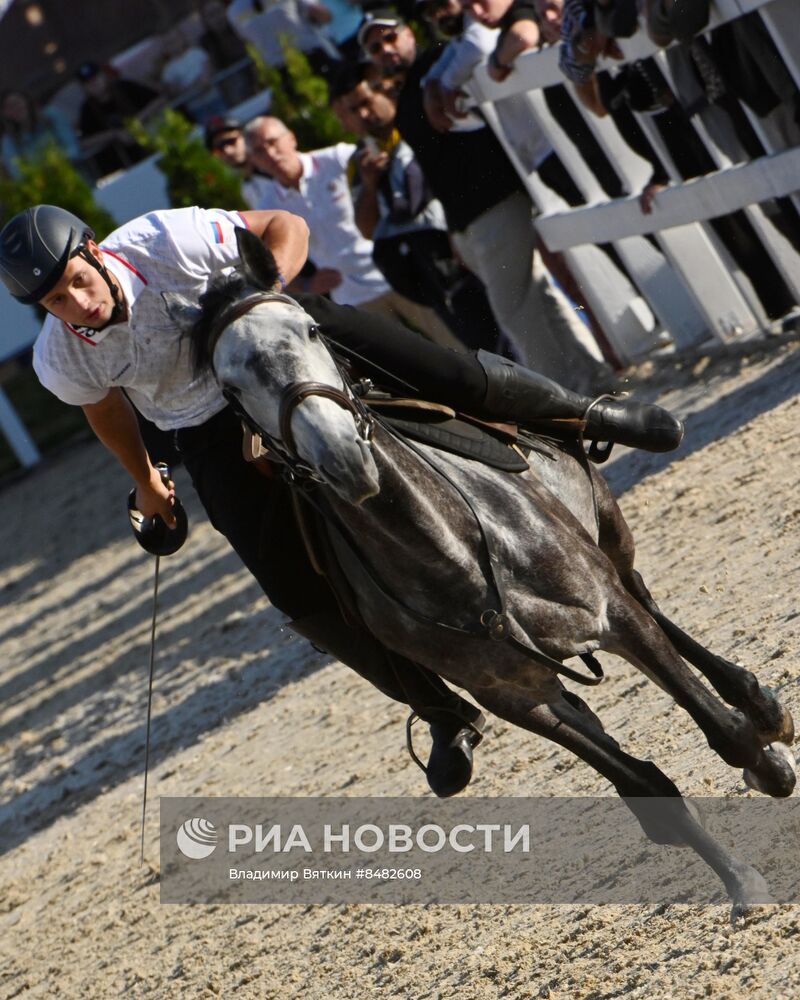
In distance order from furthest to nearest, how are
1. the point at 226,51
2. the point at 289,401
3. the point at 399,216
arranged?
the point at 226,51, the point at 399,216, the point at 289,401

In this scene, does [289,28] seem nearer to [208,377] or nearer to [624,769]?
[208,377]

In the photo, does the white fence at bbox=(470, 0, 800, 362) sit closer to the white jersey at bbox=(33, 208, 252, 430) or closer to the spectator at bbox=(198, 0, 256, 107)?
the white jersey at bbox=(33, 208, 252, 430)

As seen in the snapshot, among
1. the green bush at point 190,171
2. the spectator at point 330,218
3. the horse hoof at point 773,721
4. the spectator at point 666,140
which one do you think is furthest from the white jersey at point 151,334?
the green bush at point 190,171

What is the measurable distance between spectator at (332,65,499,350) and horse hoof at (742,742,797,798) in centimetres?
527

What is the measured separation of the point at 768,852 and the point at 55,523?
1288cm

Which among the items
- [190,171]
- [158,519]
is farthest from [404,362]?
[190,171]

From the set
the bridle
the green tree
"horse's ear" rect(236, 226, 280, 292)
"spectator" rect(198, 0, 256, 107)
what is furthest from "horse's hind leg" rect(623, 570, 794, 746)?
"spectator" rect(198, 0, 256, 107)

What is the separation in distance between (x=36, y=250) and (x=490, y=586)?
5.16 ft

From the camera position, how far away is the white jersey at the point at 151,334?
4.62 m

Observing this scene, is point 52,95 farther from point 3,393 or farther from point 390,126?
point 390,126

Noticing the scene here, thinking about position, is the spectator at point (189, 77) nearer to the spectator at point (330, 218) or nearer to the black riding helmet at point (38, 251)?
the spectator at point (330, 218)

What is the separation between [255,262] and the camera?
13.6 ft

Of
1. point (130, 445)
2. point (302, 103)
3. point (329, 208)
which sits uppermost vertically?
point (130, 445)

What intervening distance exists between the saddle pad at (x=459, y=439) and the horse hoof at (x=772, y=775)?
42.9 inches
